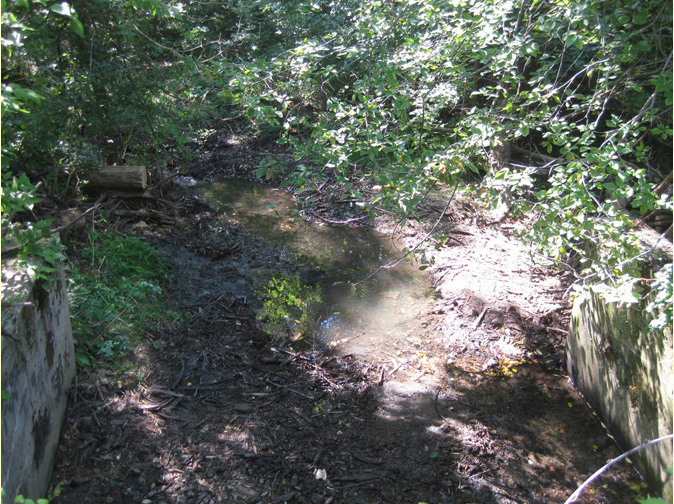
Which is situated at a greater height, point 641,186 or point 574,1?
point 574,1

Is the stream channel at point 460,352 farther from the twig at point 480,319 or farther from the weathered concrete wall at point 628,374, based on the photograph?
the weathered concrete wall at point 628,374

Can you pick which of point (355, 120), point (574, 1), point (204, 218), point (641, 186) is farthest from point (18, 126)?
point (641, 186)

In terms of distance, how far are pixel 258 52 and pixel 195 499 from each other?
371 inches

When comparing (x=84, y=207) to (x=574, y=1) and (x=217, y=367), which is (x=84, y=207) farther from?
(x=574, y=1)

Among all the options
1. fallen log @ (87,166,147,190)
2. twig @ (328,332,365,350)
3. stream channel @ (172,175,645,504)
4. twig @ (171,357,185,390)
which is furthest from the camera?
fallen log @ (87,166,147,190)

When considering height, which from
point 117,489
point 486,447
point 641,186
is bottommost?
point 486,447

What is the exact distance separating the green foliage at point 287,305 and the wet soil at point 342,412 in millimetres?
162

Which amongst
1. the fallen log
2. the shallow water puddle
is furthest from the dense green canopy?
the shallow water puddle

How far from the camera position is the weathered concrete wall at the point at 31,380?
8.28 ft

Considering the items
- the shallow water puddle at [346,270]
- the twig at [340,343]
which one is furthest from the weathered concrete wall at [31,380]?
the twig at [340,343]

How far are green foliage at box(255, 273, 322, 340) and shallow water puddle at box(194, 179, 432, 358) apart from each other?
172 millimetres

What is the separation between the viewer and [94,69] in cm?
562

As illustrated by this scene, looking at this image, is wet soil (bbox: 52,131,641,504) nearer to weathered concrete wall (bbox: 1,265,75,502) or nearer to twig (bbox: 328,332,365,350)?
twig (bbox: 328,332,365,350)

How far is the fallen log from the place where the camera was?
6418mm
